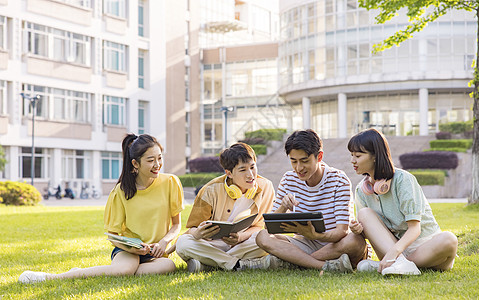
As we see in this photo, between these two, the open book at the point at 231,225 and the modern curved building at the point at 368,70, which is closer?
the open book at the point at 231,225

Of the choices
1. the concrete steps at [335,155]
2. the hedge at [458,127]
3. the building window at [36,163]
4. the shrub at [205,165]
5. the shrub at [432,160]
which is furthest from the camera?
the hedge at [458,127]

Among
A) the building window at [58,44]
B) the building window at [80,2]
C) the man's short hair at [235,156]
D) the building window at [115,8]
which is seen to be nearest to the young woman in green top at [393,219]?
the man's short hair at [235,156]

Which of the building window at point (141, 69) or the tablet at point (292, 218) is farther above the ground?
the building window at point (141, 69)

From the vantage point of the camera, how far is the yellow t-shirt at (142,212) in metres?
6.21

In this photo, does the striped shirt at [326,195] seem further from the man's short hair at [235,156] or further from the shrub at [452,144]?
the shrub at [452,144]

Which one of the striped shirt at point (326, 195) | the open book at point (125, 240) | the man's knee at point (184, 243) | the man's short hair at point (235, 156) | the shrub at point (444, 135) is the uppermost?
the shrub at point (444, 135)

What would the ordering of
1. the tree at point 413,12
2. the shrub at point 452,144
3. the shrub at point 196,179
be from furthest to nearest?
the shrub at point 196,179, the shrub at point 452,144, the tree at point 413,12

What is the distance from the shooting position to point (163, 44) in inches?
1735

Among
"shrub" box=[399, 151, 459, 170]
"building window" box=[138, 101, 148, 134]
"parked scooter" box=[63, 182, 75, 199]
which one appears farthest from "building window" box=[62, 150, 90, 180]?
"shrub" box=[399, 151, 459, 170]

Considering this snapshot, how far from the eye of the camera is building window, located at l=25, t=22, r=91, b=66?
113 feet

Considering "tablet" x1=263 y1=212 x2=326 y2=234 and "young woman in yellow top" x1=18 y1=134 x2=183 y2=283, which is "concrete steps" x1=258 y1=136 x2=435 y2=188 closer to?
"young woman in yellow top" x1=18 y1=134 x2=183 y2=283

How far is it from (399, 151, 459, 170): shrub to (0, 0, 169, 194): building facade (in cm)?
1688

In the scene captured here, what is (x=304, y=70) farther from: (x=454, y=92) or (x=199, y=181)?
(x=199, y=181)

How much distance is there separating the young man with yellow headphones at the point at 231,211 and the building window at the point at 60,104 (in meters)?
28.9
